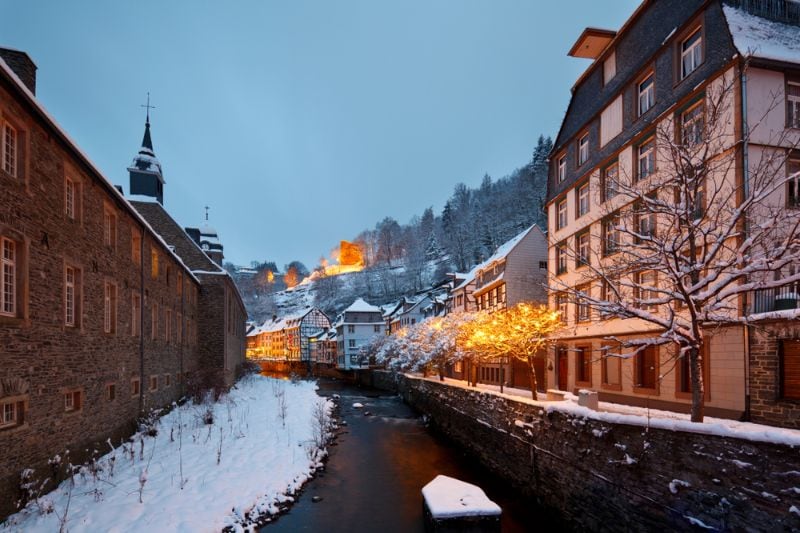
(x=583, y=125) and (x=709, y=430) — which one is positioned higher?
(x=583, y=125)

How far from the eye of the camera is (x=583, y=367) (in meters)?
23.5

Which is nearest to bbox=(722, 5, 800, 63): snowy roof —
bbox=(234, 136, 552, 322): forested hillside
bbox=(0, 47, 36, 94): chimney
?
bbox=(0, 47, 36, 94): chimney

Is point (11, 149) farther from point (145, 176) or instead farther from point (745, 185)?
point (145, 176)

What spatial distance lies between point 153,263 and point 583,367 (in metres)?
21.2

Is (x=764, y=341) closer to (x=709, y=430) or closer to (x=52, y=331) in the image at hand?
(x=709, y=430)

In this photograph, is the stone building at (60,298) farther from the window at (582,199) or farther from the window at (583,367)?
the window at (582,199)

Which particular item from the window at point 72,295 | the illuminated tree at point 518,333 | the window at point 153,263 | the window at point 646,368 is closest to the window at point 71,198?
the window at point 72,295

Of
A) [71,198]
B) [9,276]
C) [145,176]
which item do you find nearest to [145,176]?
[145,176]

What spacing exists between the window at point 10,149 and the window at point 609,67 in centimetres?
2275

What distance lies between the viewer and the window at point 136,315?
17.1 m

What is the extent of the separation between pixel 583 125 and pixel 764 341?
14475 millimetres

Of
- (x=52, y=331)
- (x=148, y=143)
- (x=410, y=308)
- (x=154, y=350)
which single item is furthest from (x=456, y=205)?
(x=52, y=331)

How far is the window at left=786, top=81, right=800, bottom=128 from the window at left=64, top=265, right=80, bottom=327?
2206 cm

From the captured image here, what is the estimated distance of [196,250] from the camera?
107ft
